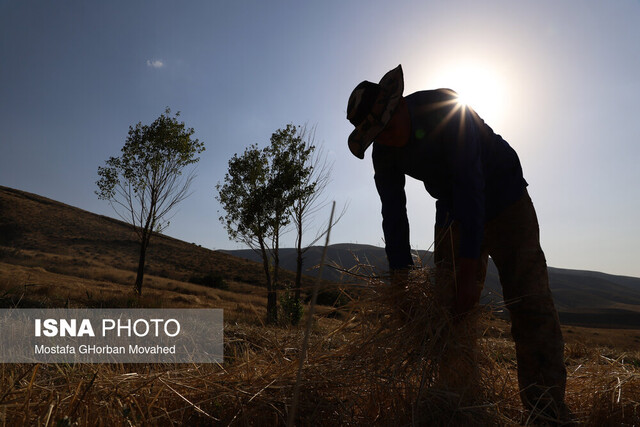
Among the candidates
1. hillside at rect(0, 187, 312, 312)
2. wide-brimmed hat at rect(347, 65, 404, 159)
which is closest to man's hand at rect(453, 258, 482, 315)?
wide-brimmed hat at rect(347, 65, 404, 159)

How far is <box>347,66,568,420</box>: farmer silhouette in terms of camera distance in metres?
2.03

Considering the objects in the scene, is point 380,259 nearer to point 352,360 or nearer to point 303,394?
point 352,360

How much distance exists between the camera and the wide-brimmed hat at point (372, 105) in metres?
2.10

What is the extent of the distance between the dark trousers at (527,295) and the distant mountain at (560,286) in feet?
0.54

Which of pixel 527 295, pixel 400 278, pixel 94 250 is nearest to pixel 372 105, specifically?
pixel 400 278

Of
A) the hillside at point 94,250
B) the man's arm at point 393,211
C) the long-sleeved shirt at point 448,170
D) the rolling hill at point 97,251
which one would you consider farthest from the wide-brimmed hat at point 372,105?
the rolling hill at point 97,251

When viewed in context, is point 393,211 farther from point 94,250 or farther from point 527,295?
point 94,250

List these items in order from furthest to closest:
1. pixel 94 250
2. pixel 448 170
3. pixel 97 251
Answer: pixel 94 250
pixel 97 251
pixel 448 170

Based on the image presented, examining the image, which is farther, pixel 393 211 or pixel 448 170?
pixel 393 211

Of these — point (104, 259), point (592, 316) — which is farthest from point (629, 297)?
point (104, 259)

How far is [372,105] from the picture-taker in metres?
2.15

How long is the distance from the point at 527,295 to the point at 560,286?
501ft

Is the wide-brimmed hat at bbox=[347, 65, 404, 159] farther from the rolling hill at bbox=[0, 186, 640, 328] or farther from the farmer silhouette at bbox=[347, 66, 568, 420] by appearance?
the rolling hill at bbox=[0, 186, 640, 328]

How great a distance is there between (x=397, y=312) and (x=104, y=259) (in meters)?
44.9
